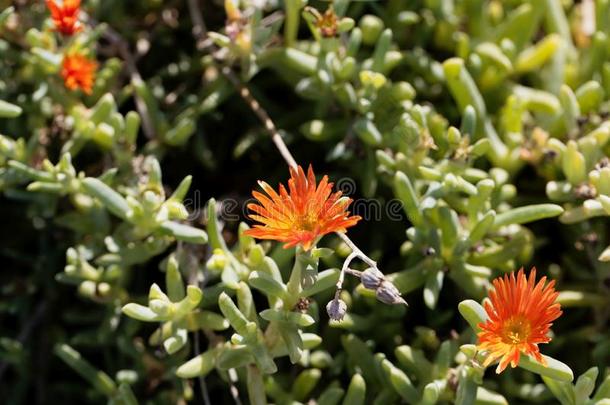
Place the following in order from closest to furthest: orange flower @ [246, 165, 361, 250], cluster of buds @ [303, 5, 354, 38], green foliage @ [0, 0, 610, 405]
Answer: orange flower @ [246, 165, 361, 250] → green foliage @ [0, 0, 610, 405] → cluster of buds @ [303, 5, 354, 38]

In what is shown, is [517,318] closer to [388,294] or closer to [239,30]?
[388,294]

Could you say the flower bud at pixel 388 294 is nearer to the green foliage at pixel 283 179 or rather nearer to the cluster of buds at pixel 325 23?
the green foliage at pixel 283 179

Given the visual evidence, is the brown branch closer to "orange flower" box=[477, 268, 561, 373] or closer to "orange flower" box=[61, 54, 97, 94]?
"orange flower" box=[61, 54, 97, 94]

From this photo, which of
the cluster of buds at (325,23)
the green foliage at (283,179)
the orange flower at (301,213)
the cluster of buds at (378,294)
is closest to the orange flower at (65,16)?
the green foliage at (283,179)

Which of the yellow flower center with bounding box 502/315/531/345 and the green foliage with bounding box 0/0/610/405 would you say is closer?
the yellow flower center with bounding box 502/315/531/345

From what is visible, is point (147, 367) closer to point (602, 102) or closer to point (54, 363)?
point (54, 363)

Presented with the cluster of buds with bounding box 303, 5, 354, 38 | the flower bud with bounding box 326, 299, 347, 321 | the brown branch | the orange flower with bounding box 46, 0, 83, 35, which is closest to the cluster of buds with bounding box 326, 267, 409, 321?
the flower bud with bounding box 326, 299, 347, 321

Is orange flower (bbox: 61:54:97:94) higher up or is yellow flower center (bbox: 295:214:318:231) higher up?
orange flower (bbox: 61:54:97:94)
